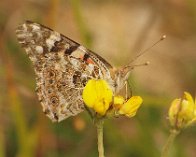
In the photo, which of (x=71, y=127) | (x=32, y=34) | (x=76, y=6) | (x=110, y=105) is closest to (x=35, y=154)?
(x=71, y=127)

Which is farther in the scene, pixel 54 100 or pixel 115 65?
pixel 115 65

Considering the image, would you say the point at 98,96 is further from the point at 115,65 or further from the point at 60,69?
the point at 115,65

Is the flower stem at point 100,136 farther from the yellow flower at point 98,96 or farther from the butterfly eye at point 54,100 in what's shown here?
the butterfly eye at point 54,100

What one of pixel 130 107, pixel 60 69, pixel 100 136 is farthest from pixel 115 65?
pixel 100 136

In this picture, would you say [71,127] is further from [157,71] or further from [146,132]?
[157,71]

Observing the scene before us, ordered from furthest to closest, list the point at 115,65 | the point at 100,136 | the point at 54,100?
1. the point at 115,65
2. the point at 54,100
3. the point at 100,136

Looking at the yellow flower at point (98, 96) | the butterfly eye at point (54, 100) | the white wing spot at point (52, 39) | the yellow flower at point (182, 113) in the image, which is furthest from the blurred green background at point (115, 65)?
the yellow flower at point (182, 113)

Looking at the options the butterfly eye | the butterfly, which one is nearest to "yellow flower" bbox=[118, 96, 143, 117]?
the butterfly

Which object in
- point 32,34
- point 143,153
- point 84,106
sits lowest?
point 143,153
